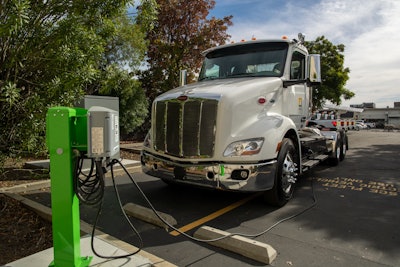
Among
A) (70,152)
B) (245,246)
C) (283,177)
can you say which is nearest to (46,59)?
(70,152)

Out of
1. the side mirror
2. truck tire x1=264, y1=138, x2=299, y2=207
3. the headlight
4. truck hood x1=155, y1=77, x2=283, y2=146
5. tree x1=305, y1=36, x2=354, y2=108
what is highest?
tree x1=305, y1=36, x2=354, y2=108

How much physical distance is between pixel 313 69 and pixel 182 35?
394 inches

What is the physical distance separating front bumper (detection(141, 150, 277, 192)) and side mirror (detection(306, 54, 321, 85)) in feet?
7.44

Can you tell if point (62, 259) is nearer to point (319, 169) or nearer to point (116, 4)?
point (116, 4)

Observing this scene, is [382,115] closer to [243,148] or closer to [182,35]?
[182,35]

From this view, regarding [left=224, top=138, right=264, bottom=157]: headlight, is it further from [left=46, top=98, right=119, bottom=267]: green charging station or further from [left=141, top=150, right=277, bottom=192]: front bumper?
[left=46, top=98, right=119, bottom=267]: green charging station

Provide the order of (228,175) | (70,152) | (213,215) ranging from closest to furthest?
(70,152)
(228,175)
(213,215)

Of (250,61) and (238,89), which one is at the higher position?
(250,61)

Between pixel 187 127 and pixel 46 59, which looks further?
pixel 187 127

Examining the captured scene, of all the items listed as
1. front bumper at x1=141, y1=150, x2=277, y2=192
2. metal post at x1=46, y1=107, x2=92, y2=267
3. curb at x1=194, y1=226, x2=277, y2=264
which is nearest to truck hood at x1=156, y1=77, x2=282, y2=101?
front bumper at x1=141, y1=150, x2=277, y2=192

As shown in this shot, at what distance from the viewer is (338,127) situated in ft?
30.7

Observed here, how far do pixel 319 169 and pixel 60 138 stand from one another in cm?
742

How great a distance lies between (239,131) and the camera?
439cm

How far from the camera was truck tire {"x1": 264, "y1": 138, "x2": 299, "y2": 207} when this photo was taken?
4704 mm
